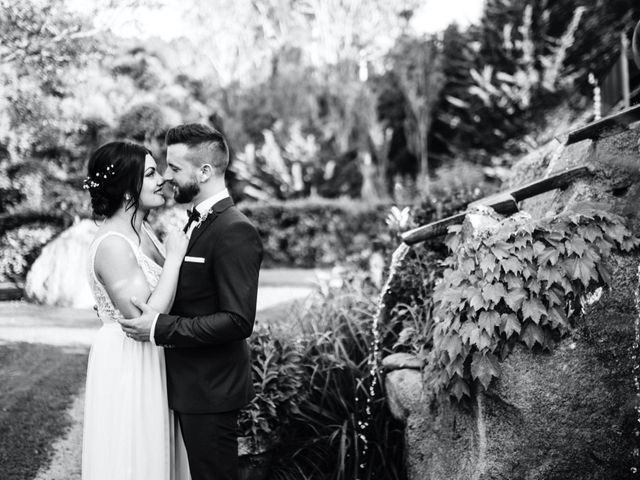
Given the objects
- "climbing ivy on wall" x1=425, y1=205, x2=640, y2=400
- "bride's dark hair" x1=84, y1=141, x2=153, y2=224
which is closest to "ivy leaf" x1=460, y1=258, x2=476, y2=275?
"climbing ivy on wall" x1=425, y1=205, x2=640, y2=400

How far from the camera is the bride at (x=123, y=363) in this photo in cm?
277

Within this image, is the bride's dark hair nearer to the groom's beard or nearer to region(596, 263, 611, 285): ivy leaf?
the groom's beard

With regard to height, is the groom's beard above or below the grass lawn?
above

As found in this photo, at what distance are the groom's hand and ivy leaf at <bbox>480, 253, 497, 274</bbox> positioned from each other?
185 cm

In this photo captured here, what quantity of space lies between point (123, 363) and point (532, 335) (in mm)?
2157

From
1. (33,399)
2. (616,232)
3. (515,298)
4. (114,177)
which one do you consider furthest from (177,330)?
(33,399)

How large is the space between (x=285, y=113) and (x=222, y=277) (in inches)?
670

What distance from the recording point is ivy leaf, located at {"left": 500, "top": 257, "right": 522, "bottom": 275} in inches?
127

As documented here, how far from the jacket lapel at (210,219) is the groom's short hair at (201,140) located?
20cm

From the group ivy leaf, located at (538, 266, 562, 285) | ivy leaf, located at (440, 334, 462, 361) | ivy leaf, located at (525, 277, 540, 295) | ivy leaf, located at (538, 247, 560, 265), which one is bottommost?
ivy leaf, located at (440, 334, 462, 361)

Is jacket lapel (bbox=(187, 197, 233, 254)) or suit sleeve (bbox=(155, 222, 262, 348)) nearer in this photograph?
suit sleeve (bbox=(155, 222, 262, 348))

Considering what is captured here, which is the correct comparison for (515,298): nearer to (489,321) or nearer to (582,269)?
(489,321)

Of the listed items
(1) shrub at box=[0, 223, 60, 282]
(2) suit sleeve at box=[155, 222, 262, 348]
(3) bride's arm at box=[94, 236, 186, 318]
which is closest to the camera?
(2) suit sleeve at box=[155, 222, 262, 348]

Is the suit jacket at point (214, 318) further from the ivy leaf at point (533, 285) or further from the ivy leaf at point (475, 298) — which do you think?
the ivy leaf at point (533, 285)
